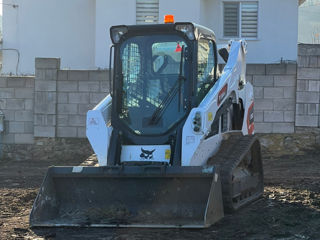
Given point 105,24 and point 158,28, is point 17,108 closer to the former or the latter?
point 105,24

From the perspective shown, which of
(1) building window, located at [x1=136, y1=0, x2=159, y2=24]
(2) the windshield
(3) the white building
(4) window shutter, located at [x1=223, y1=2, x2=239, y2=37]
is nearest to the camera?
(2) the windshield

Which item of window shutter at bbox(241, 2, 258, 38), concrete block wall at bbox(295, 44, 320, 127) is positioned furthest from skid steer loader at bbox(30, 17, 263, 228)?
window shutter at bbox(241, 2, 258, 38)

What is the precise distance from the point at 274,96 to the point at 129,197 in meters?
7.06

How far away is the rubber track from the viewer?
6.96m

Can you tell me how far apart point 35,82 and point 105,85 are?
1.68 metres

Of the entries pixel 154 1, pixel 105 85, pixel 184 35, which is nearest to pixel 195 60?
pixel 184 35

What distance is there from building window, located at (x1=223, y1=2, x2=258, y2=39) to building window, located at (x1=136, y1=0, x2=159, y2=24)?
228 cm

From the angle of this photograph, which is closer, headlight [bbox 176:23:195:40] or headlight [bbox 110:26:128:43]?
headlight [bbox 176:23:195:40]

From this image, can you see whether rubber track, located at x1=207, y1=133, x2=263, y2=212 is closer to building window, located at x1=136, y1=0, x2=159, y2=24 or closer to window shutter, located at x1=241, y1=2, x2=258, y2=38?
building window, located at x1=136, y1=0, x2=159, y2=24

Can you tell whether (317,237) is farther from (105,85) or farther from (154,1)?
(154,1)

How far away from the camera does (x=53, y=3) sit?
1939cm

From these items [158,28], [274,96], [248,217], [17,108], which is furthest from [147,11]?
[248,217]

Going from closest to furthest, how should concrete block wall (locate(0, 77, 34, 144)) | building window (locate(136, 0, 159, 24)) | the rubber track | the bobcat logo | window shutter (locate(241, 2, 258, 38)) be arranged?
1. the rubber track
2. the bobcat logo
3. concrete block wall (locate(0, 77, 34, 144))
4. building window (locate(136, 0, 159, 24))
5. window shutter (locate(241, 2, 258, 38))

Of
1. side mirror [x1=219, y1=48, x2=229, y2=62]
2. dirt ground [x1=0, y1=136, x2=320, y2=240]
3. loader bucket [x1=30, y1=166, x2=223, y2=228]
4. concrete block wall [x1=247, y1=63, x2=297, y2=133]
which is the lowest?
dirt ground [x1=0, y1=136, x2=320, y2=240]
